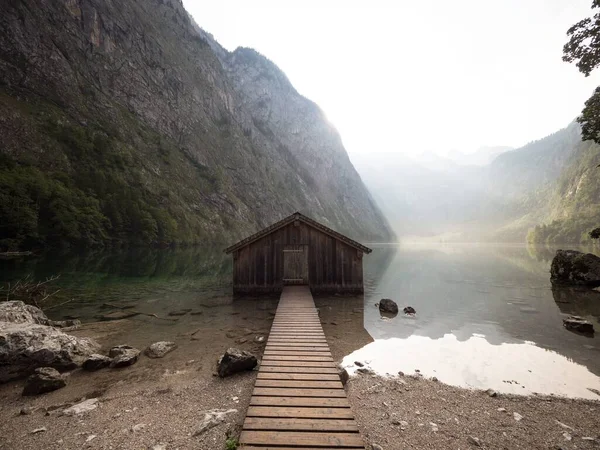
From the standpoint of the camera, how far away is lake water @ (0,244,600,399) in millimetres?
10125

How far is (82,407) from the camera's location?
7.27m

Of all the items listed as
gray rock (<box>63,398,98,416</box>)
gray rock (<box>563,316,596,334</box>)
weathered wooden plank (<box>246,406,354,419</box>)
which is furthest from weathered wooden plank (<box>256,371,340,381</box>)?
gray rock (<box>563,316,596,334</box>)

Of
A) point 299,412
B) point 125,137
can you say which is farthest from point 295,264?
point 125,137

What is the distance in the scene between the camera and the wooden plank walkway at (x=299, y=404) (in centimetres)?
502

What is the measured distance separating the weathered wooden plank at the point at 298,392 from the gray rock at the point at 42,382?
6194mm

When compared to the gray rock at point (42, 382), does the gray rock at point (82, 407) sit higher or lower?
lower

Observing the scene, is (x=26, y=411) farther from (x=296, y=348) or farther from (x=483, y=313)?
(x=483, y=313)

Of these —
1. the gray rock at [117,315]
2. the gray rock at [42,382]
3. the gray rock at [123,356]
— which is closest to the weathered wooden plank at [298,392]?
the gray rock at [123,356]

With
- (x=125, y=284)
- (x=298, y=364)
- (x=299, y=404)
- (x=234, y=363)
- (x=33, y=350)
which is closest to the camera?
(x=299, y=404)

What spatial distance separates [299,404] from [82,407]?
5.56 m

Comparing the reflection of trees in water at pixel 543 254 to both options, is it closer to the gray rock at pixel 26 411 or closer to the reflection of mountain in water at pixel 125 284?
the reflection of mountain in water at pixel 125 284

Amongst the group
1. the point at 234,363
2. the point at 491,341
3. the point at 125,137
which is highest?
the point at 125,137

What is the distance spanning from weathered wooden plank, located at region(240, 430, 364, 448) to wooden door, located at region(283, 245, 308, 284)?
1487cm

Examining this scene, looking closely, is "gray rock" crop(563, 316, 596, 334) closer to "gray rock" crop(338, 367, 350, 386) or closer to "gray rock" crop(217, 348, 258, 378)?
"gray rock" crop(338, 367, 350, 386)
